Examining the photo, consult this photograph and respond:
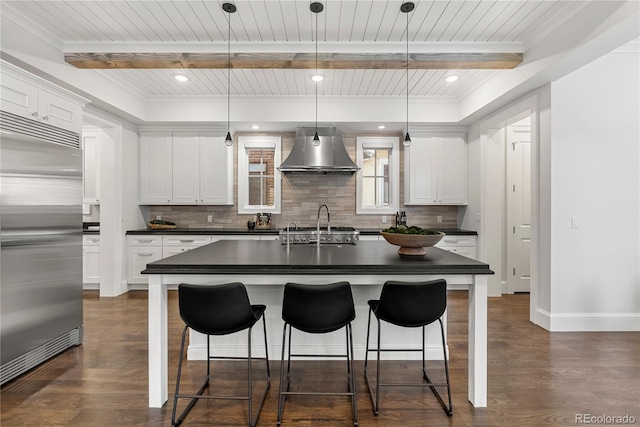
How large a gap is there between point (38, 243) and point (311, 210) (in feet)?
11.6

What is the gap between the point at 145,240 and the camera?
4.91 metres

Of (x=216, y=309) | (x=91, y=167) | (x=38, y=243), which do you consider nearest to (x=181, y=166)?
(x=91, y=167)

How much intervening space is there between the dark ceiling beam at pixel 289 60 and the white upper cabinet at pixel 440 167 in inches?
74.2

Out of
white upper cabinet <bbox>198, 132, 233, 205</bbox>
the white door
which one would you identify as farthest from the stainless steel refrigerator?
the white door

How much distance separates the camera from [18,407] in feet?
6.89

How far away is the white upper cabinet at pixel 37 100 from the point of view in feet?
7.78

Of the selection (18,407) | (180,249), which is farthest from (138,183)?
(18,407)

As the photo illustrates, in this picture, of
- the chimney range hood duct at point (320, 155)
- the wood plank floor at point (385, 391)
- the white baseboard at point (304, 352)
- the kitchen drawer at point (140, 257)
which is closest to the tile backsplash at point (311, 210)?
the chimney range hood duct at point (320, 155)

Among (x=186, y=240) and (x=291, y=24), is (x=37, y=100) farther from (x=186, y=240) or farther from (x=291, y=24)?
(x=186, y=240)

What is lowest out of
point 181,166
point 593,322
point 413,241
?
point 593,322

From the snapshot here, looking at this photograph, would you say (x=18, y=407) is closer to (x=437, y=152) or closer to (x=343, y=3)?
(x=343, y=3)

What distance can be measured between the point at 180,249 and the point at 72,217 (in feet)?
6.57

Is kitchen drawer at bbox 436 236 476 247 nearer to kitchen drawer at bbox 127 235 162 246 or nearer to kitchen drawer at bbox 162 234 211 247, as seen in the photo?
kitchen drawer at bbox 162 234 211 247

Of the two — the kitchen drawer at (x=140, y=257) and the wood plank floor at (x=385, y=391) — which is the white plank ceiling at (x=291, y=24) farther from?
the wood plank floor at (x=385, y=391)
